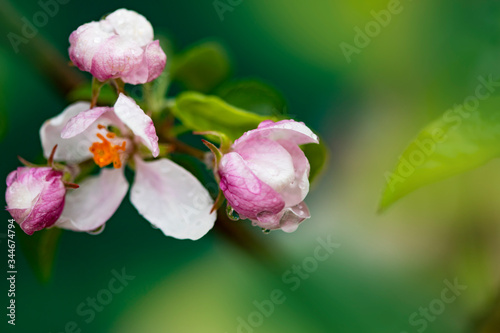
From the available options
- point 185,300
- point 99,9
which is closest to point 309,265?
point 185,300

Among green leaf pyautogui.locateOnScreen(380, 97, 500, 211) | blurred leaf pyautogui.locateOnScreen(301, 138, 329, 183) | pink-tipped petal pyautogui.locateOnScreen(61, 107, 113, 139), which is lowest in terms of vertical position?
pink-tipped petal pyautogui.locateOnScreen(61, 107, 113, 139)

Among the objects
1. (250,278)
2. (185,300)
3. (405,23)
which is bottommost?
(185,300)

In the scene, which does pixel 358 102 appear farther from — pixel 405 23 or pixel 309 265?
pixel 309 265

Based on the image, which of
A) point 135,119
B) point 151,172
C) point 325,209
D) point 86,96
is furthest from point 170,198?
point 325,209

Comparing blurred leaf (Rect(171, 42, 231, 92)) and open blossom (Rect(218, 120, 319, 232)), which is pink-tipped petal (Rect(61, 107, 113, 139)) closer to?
open blossom (Rect(218, 120, 319, 232))

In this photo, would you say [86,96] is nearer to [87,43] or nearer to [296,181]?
[87,43]

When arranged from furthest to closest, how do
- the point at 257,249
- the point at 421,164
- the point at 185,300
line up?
the point at 185,300, the point at 257,249, the point at 421,164

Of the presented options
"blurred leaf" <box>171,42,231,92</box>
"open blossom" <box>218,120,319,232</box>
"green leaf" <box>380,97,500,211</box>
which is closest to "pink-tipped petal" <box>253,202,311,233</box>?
"open blossom" <box>218,120,319,232</box>
